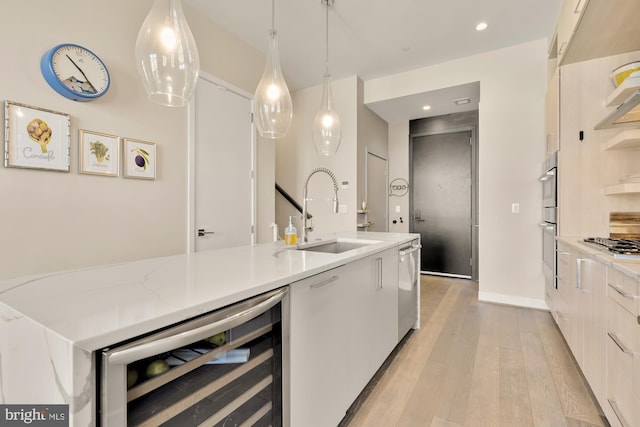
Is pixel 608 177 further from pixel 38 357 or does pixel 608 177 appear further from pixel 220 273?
pixel 38 357

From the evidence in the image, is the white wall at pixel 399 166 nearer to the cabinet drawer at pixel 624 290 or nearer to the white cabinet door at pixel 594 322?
the white cabinet door at pixel 594 322

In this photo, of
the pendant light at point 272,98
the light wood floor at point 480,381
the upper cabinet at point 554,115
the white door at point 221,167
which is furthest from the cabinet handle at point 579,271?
the white door at point 221,167

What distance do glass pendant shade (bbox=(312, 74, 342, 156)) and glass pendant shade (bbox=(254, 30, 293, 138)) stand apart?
47 centimetres

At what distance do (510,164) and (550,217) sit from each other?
0.95 meters

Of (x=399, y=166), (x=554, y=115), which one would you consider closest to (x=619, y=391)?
(x=554, y=115)

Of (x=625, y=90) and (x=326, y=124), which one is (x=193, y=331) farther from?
(x=625, y=90)

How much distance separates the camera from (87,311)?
0.71m

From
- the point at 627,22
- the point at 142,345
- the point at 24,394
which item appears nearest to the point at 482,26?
the point at 627,22

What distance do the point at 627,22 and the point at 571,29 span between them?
0.30 metres

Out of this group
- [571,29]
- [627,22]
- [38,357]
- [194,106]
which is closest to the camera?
[38,357]

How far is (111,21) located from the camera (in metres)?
2.28

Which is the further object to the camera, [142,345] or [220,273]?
[220,273]

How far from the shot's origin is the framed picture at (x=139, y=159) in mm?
2381

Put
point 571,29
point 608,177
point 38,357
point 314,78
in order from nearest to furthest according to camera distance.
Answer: point 38,357
point 571,29
point 608,177
point 314,78
